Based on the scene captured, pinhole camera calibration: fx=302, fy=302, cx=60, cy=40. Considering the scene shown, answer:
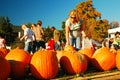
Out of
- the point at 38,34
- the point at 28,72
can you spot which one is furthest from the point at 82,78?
the point at 38,34

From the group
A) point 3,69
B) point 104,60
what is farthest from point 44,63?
point 104,60

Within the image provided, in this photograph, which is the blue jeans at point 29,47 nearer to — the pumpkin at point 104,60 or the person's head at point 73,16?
the person's head at point 73,16

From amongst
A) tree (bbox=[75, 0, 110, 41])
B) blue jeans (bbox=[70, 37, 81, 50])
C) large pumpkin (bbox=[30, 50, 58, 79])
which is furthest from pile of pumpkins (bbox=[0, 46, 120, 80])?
tree (bbox=[75, 0, 110, 41])

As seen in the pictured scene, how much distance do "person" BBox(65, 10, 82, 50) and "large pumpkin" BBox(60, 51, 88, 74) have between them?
2372mm

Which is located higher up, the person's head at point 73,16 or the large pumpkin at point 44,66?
the person's head at point 73,16

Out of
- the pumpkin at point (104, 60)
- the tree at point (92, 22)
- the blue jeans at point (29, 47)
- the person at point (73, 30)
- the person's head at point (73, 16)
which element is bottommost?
the pumpkin at point (104, 60)

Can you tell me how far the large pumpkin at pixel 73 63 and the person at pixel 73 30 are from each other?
2.37 meters

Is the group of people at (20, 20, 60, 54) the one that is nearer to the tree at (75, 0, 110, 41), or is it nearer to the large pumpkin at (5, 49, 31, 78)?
the large pumpkin at (5, 49, 31, 78)

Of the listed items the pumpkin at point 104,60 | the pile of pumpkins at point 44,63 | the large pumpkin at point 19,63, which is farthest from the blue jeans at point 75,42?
the large pumpkin at point 19,63

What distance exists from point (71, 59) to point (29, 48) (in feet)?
18.4

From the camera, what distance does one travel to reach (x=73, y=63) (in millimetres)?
5930

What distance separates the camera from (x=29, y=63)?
5.70m

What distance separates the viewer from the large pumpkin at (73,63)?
5.93 meters

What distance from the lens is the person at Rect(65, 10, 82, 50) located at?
27.6 feet
